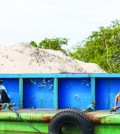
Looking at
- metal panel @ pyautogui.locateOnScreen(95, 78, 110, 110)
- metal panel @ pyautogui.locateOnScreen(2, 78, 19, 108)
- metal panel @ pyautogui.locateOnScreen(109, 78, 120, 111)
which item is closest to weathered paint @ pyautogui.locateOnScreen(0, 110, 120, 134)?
metal panel @ pyautogui.locateOnScreen(95, 78, 110, 110)

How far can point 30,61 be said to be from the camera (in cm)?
1870

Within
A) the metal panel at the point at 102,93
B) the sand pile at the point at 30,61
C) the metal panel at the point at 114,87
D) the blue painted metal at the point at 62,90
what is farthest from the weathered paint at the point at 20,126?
the sand pile at the point at 30,61

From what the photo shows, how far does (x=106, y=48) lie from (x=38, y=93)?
2524cm

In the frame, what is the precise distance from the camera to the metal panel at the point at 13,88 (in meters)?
9.91

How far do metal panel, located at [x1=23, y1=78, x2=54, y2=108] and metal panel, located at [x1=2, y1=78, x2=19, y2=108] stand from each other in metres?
0.21

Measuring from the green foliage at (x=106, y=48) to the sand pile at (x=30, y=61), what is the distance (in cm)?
1247

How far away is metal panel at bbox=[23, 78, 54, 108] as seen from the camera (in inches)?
375

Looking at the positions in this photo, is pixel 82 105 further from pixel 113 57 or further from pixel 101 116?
pixel 113 57

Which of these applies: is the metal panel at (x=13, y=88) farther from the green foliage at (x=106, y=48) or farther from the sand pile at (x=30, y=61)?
the green foliage at (x=106, y=48)

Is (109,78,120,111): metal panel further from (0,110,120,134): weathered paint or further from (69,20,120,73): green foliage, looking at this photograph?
(69,20,120,73): green foliage

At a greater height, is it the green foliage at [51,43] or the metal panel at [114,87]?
the green foliage at [51,43]

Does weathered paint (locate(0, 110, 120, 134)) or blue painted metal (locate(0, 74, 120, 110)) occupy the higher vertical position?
blue painted metal (locate(0, 74, 120, 110))

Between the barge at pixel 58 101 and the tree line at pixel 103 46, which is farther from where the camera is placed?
the tree line at pixel 103 46

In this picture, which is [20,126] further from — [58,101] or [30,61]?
[30,61]
